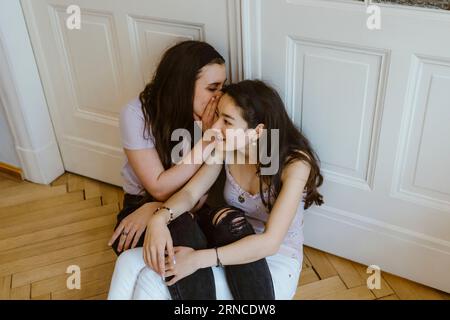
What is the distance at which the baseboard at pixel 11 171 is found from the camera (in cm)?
207

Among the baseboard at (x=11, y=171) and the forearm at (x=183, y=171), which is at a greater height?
the forearm at (x=183, y=171)

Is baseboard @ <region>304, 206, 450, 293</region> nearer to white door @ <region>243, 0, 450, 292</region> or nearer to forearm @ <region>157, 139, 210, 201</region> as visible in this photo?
white door @ <region>243, 0, 450, 292</region>

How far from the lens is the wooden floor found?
1519 millimetres

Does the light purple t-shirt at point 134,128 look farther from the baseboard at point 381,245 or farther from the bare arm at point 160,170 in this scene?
the baseboard at point 381,245

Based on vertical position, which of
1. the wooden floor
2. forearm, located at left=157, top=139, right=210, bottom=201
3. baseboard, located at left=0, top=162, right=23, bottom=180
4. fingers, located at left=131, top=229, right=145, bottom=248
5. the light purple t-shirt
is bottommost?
the wooden floor

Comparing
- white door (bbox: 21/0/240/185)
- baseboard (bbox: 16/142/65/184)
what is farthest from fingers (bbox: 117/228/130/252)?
baseboard (bbox: 16/142/65/184)

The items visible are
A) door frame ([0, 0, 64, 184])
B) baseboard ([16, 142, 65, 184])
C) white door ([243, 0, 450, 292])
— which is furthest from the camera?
baseboard ([16, 142, 65, 184])

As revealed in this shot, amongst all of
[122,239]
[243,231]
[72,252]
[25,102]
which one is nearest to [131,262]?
[122,239]

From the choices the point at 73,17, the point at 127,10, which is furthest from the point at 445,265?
the point at 73,17

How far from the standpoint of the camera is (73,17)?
5.50 feet

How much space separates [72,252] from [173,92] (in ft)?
2.26

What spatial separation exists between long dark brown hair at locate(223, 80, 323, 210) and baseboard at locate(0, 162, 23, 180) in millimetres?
1141

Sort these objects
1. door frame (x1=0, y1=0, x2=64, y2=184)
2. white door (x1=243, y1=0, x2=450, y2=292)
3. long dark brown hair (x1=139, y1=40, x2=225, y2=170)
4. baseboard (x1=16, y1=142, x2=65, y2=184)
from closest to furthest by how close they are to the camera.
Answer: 1. white door (x1=243, y1=0, x2=450, y2=292)
2. long dark brown hair (x1=139, y1=40, x2=225, y2=170)
3. door frame (x1=0, y1=0, x2=64, y2=184)
4. baseboard (x1=16, y1=142, x2=65, y2=184)

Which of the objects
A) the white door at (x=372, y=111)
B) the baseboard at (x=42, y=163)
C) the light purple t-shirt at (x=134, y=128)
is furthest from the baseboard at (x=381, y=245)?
the baseboard at (x=42, y=163)
